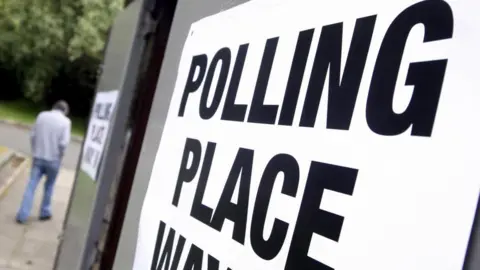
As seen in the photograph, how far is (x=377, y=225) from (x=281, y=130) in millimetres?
405

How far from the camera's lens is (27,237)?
8.20 meters

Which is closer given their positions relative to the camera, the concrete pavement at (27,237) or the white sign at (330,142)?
the white sign at (330,142)

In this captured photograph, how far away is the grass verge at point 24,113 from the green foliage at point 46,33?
85cm

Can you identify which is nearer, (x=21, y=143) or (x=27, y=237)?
(x=27, y=237)

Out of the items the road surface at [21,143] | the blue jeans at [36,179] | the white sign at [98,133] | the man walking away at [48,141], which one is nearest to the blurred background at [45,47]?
the road surface at [21,143]

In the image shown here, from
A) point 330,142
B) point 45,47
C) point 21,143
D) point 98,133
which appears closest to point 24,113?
point 45,47

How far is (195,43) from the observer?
200 centimetres

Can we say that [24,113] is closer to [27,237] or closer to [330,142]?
[27,237]

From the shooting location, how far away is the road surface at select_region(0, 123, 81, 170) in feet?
52.1

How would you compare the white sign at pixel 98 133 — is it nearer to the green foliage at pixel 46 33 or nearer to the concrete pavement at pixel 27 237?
the concrete pavement at pixel 27 237

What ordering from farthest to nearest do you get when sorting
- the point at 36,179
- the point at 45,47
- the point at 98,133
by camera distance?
the point at 45,47 → the point at 36,179 → the point at 98,133

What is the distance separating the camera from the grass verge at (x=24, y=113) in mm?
→ 24178

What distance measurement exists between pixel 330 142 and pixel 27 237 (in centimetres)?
774

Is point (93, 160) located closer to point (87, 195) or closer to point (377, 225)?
point (87, 195)
